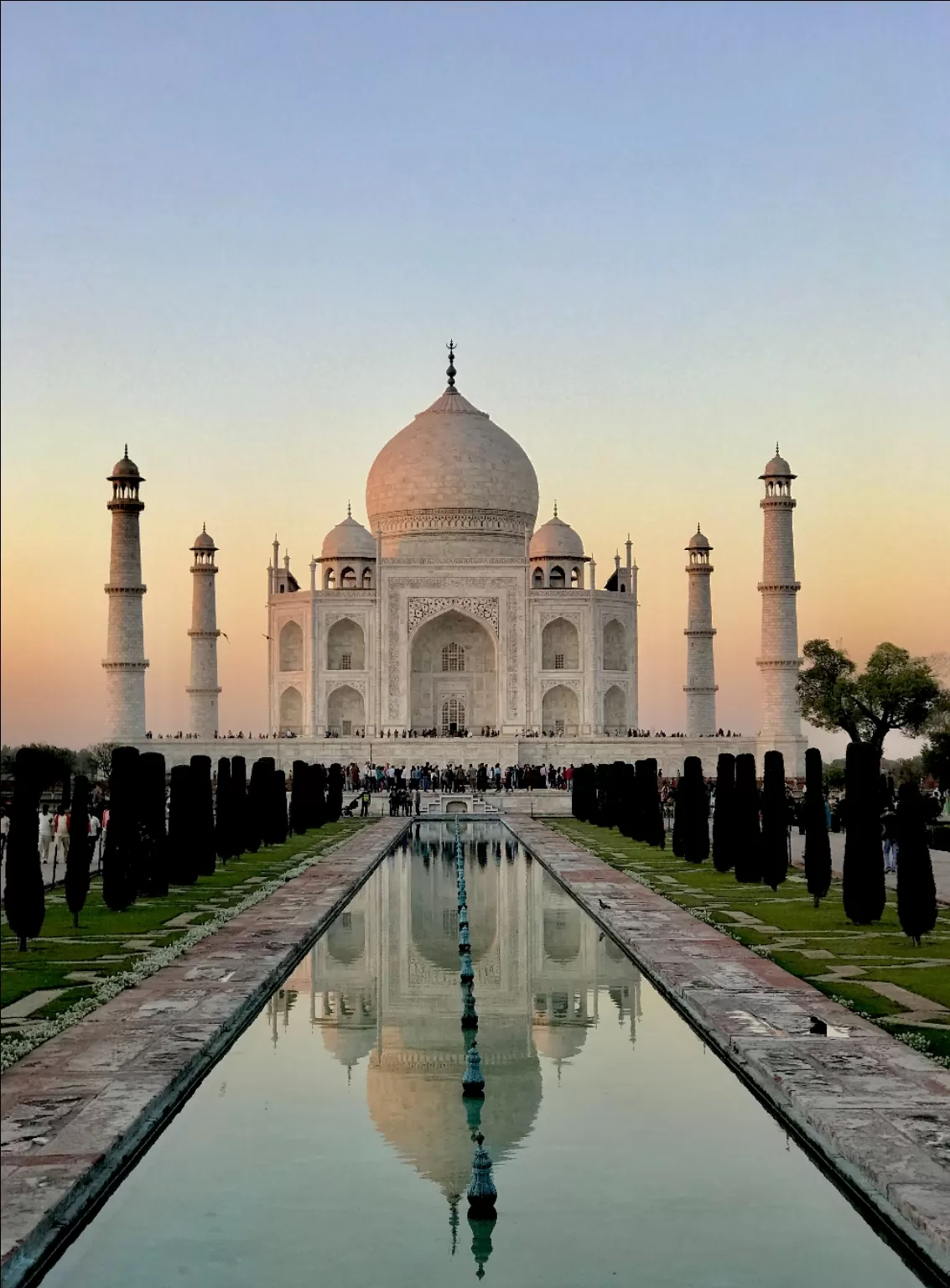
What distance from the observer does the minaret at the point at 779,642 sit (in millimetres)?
34250

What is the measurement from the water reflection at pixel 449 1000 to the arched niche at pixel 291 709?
966 inches

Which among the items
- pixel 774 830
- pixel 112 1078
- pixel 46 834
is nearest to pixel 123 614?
pixel 46 834

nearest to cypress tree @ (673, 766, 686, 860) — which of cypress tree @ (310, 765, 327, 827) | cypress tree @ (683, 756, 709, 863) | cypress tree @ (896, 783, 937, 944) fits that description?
cypress tree @ (683, 756, 709, 863)

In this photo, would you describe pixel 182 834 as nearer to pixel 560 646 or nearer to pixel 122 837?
pixel 122 837

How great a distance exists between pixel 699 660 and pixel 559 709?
3721mm

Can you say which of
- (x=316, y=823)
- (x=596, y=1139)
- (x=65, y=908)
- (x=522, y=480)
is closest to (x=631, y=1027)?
(x=596, y=1139)

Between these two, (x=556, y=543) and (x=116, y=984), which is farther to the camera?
(x=556, y=543)

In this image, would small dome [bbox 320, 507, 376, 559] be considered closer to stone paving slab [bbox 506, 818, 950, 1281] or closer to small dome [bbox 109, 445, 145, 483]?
small dome [bbox 109, 445, 145, 483]

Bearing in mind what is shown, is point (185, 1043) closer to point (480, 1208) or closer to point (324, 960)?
point (480, 1208)

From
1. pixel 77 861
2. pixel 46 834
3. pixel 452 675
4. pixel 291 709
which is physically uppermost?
pixel 452 675

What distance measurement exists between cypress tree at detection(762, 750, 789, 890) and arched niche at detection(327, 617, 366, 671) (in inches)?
1016

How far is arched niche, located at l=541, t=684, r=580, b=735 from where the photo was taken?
3850 centimetres

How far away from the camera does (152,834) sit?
546 inches

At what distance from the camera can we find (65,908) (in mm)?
12648
